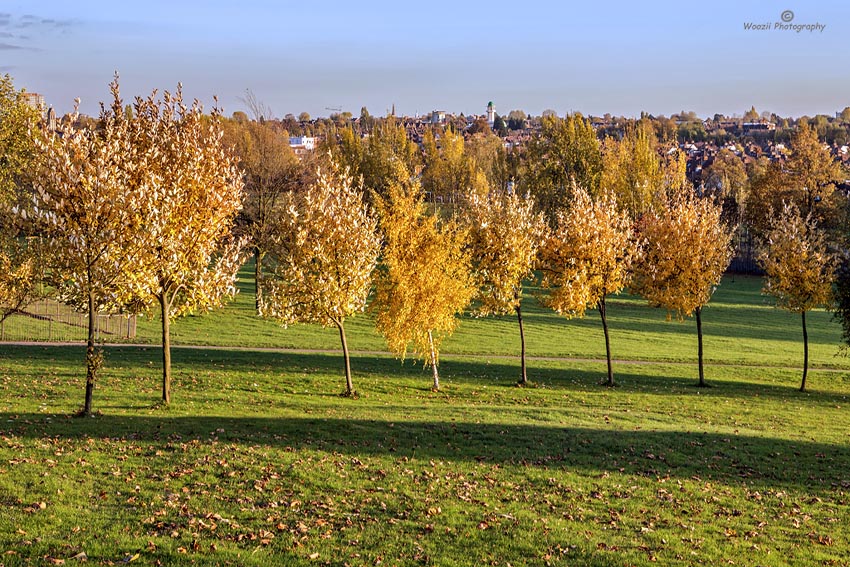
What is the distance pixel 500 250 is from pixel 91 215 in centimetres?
2178

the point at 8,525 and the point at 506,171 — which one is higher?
the point at 506,171

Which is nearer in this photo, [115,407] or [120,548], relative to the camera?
[120,548]

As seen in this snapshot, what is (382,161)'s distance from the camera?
351 ft

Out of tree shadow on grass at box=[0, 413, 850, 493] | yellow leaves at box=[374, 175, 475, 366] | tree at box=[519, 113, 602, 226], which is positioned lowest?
Answer: tree shadow on grass at box=[0, 413, 850, 493]

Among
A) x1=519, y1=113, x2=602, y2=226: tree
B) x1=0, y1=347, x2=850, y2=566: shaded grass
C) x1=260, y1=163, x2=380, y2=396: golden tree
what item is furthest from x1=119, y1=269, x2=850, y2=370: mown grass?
x1=519, y1=113, x2=602, y2=226: tree

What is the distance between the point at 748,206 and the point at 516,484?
8024 centimetres

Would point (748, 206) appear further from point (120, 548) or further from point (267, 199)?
point (120, 548)

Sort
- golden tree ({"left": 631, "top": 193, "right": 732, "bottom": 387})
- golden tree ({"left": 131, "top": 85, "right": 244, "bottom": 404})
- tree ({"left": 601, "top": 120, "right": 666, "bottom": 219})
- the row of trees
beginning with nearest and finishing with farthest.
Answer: the row of trees, golden tree ({"left": 131, "top": 85, "right": 244, "bottom": 404}), golden tree ({"left": 631, "top": 193, "right": 732, "bottom": 387}), tree ({"left": 601, "top": 120, "right": 666, "bottom": 219})

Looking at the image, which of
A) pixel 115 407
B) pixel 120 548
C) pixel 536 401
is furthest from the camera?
pixel 536 401

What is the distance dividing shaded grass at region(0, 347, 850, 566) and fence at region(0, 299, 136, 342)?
998 cm

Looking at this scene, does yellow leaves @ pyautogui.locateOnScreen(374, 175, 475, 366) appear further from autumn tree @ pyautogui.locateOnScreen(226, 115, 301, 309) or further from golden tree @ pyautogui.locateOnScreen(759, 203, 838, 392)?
autumn tree @ pyautogui.locateOnScreen(226, 115, 301, 309)

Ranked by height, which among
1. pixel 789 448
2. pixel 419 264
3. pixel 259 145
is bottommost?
pixel 789 448

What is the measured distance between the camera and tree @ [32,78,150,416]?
23.0 metres

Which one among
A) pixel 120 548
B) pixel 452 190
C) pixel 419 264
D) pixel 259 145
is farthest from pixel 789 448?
pixel 452 190
